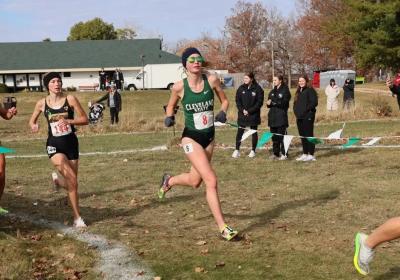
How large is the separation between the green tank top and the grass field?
1.26 meters

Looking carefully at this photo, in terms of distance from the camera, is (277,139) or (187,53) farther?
(277,139)

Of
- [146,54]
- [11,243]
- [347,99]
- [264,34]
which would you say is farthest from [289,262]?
[264,34]

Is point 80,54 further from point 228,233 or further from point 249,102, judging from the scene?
point 228,233

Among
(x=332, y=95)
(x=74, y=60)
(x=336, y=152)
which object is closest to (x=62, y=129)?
(x=336, y=152)

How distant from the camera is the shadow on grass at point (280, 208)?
702 cm

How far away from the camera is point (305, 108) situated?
1214cm

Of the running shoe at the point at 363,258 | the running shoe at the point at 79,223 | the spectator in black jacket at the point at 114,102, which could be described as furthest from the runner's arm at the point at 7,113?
the spectator in black jacket at the point at 114,102

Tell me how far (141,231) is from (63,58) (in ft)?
222

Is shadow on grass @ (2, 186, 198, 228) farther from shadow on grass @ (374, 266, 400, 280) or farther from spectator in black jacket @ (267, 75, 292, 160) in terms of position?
spectator in black jacket @ (267, 75, 292, 160)

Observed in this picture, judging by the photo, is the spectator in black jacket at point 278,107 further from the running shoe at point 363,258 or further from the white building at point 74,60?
the white building at point 74,60

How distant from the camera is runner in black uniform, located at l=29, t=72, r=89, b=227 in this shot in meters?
7.00

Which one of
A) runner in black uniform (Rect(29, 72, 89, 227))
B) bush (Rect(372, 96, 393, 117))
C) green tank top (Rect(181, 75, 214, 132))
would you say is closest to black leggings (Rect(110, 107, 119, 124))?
bush (Rect(372, 96, 393, 117))

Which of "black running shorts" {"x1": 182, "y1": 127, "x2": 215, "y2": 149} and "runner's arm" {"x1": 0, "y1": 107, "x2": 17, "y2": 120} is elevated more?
"runner's arm" {"x1": 0, "y1": 107, "x2": 17, "y2": 120}

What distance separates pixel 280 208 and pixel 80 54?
6719 centimetres
